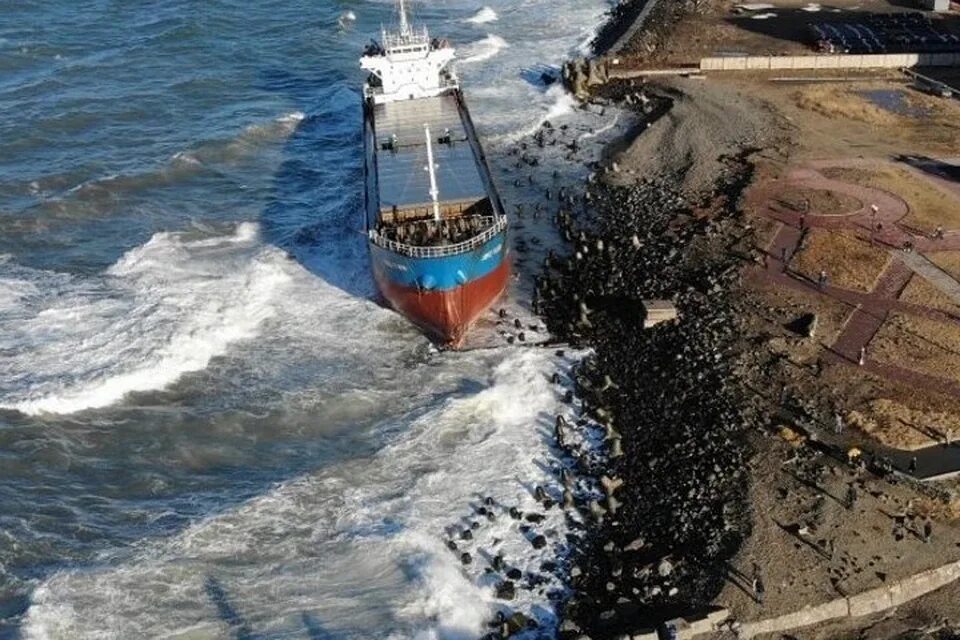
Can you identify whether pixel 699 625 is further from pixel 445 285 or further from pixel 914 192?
pixel 914 192

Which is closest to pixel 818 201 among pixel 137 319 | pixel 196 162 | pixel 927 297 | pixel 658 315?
pixel 927 297

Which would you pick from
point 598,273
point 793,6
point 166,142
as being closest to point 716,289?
point 598,273

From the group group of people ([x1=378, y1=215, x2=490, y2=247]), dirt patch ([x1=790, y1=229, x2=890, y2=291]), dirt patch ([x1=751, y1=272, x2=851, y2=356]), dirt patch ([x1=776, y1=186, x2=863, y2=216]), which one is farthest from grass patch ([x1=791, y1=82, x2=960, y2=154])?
group of people ([x1=378, y1=215, x2=490, y2=247])

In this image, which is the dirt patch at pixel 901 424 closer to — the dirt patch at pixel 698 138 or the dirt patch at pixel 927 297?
the dirt patch at pixel 927 297

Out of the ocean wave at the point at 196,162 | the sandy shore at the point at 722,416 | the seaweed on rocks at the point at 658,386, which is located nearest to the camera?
the sandy shore at the point at 722,416

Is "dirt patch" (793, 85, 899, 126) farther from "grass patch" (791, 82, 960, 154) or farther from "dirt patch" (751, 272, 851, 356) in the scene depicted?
"dirt patch" (751, 272, 851, 356)

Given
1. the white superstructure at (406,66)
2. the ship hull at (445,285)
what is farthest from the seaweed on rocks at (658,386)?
the white superstructure at (406,66)

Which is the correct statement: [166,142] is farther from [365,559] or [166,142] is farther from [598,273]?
[365,559]
